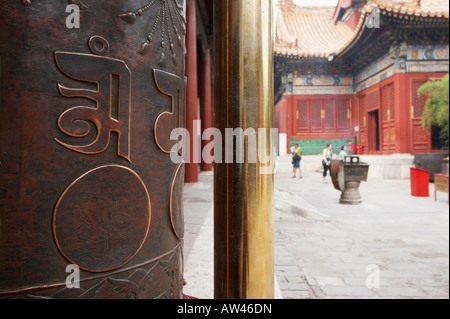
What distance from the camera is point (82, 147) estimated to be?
0.60 meters

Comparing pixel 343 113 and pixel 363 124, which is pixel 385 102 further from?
pixel 343 113

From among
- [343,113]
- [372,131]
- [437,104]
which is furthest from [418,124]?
[343,113]

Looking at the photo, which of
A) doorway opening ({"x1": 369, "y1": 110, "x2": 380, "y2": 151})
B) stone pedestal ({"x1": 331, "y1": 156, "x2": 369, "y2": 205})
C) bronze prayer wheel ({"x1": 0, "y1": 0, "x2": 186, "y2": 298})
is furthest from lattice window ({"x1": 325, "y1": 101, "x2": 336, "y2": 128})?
bronze prayer wheel ({"x1": 0, "y1": 0, "x2": 186, "y2": 298})

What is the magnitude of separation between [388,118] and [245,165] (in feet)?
39.1

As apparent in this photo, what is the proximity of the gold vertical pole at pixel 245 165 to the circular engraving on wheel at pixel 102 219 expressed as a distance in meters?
0.20

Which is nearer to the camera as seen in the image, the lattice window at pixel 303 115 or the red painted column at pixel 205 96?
the red painted column at pixel 205 96

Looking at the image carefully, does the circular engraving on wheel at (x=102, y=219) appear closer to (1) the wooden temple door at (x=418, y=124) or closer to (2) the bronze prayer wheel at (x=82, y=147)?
(2) the bronze prayer wheel at (x=82, y=147)

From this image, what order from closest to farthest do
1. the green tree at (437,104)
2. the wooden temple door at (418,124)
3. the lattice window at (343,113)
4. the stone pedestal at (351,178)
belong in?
the stone pedestal at (351,178) → the green tree at (437,104) → the wooden temple door at (418,124) → the lattice window at (343,113)

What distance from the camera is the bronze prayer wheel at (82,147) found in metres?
0.56

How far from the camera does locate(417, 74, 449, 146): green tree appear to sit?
8480mm

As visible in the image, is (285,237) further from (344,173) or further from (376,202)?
(376,202)

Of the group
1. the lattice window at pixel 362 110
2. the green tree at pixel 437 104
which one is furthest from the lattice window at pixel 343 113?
the green tree at pixel 437 104

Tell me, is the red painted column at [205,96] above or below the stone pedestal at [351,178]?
above

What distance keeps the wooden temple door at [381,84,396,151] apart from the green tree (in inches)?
47.4
